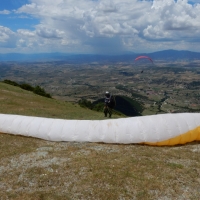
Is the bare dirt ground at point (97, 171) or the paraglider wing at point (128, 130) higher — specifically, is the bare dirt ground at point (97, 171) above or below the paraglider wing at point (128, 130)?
below

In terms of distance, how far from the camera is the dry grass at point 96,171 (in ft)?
42.1

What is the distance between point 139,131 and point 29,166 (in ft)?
31.1

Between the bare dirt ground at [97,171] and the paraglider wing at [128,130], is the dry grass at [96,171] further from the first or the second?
the paraglider wing at [128,130]

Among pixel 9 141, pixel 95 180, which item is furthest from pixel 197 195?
pixel 9 141

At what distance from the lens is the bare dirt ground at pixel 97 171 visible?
12.8m

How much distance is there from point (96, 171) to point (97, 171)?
0.06m

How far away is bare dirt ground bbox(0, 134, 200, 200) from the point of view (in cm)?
1282

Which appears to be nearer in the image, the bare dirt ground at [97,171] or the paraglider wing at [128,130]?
the bare dirt ground at [97,171]

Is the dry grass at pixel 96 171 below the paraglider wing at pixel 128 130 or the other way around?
below

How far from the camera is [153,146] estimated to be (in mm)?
20297

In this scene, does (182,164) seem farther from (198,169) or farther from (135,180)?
(135,180)

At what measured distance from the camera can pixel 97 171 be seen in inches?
583

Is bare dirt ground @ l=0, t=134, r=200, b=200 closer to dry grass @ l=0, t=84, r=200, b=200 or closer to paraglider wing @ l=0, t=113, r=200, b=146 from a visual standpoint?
dry grass @ l=0, t=84, r=200, b=200

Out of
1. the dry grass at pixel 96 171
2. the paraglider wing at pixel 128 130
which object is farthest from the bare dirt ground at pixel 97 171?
the paraglider wing at pixel 128 130
